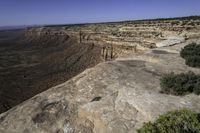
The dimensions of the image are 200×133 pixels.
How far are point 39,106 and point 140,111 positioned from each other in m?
3.69

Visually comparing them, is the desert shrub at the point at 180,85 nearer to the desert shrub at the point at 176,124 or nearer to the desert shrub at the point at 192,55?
the desert shrub at the point at 176,124

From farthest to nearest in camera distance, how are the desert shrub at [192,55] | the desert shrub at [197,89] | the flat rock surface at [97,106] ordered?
the desert shrub at [192,55], the desert shrub at [197,89], the flat rock surface at [97,106]

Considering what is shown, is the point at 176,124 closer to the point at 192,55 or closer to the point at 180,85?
the point at 180,85

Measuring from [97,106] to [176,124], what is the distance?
117 inches

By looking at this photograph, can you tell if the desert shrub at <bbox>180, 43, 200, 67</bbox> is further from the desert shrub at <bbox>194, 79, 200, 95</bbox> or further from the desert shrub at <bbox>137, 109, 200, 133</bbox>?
the desert shrub at <bbox>137, 109, 200, 133</bbox>

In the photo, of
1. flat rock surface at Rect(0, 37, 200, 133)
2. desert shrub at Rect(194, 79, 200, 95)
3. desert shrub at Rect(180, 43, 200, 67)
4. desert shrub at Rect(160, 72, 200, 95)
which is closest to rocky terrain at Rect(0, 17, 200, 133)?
flat rock surface at Rect(0, 37, 200, 133)

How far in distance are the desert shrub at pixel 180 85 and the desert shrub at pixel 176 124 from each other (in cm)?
290

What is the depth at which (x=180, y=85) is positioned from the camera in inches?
377

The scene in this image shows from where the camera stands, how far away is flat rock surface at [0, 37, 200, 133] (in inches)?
312

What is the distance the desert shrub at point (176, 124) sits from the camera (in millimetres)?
6191

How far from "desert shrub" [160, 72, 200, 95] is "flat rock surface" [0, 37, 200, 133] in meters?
0.33

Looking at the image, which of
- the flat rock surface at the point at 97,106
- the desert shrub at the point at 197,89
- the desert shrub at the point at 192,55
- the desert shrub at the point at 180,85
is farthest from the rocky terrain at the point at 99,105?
the desert shrub at the point at 192,55

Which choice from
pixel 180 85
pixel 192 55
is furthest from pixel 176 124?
pixel 192 55

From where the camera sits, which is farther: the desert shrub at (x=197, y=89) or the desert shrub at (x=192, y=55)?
the desert shrub at (x=192, y=55)
